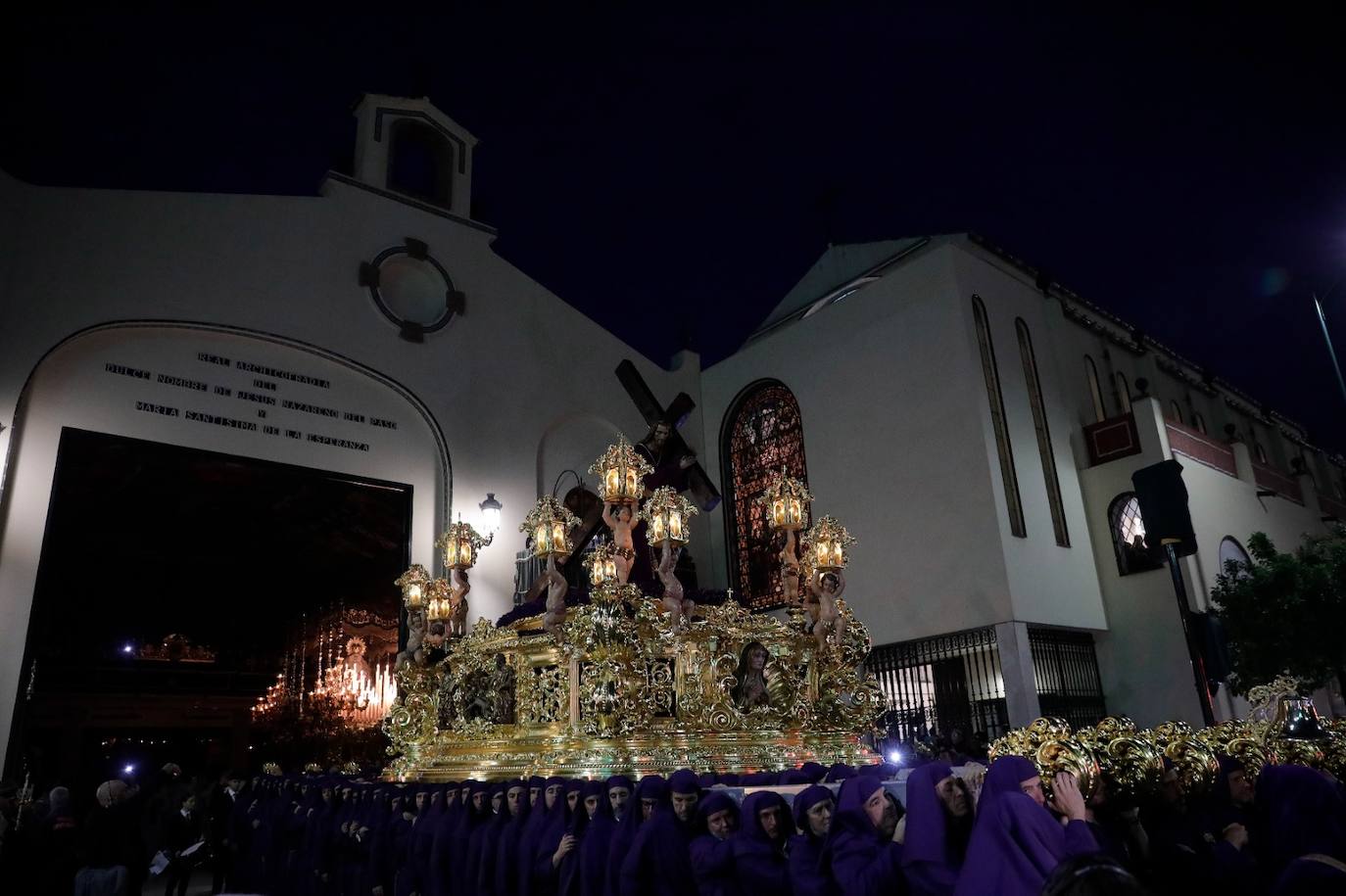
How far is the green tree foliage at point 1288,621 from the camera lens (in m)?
13.1

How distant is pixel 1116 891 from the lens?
66.6 inches


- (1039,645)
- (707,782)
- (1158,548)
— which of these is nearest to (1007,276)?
(1039,645)

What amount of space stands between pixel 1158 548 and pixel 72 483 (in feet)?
43.6

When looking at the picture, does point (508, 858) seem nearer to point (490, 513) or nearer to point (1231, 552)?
point (490, 513)

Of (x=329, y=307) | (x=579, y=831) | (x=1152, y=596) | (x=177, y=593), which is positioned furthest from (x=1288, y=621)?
(x=177, y=593)

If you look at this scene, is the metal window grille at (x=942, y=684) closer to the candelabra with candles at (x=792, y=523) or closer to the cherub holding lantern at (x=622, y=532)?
the candelabra with candles at (x=792, y=523)

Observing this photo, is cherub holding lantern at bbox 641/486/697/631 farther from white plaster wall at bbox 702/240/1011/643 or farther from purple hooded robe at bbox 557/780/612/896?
white plaster wall at bbox 702/240/1011/643

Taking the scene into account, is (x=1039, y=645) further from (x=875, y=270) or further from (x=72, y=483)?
(x=72, y=483)

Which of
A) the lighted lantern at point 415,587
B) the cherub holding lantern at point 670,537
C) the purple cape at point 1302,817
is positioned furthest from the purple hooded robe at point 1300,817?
the lighted lantern at point 415,587

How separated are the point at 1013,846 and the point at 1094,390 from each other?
1782 cm

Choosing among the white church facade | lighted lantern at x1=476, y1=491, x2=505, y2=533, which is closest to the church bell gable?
the white church facade

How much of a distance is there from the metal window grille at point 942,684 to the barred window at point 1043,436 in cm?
267

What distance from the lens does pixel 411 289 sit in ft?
50.1

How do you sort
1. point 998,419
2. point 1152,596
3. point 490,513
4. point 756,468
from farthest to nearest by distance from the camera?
point 756,468 < point 998,419 < point 1152,596 < point 490,513
